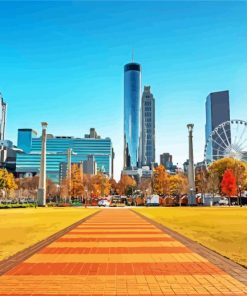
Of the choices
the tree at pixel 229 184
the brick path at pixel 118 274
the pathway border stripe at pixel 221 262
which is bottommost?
the brick path at pixel 118 274

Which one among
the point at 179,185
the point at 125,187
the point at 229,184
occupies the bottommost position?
the point at 229,184

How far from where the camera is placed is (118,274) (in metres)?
9.23

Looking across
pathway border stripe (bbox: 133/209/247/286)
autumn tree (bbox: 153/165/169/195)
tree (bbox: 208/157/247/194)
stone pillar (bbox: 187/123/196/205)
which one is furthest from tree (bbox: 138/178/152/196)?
pathway border stripe (bbox: 133/209/247/286)

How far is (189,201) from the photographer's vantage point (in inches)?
3236

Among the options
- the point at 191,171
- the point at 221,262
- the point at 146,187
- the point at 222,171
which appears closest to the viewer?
the point at 221,262

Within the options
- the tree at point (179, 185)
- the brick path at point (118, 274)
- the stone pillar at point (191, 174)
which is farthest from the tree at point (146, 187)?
the brick path at point (118, 274)

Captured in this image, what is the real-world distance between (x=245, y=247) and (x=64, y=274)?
7573 mm

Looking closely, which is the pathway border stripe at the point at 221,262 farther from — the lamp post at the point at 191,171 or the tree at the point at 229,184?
the tree at the point at 229,184

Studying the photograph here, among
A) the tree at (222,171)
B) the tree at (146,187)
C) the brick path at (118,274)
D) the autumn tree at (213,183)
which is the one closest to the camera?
the brick path at (118,274)

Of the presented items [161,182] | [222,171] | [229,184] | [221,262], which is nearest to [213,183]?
[222,171]

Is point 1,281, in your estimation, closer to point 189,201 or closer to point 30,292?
point 30,292

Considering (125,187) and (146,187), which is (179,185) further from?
(125,187)

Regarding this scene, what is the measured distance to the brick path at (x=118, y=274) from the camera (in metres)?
7.62

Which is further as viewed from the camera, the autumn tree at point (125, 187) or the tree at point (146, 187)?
the autumn tree at point (125, 187)
